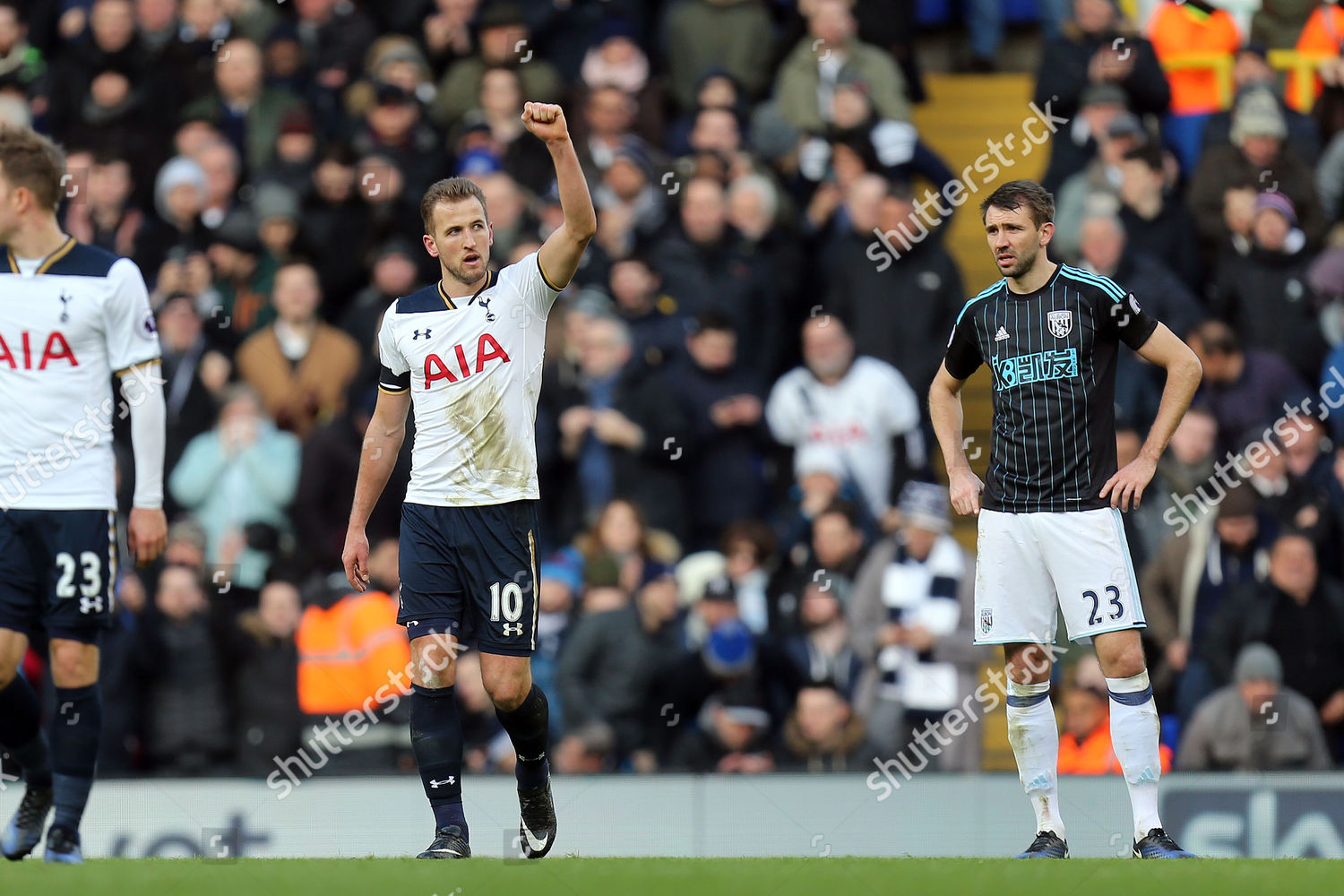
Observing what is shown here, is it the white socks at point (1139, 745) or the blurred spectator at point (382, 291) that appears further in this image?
the blurred spectator at point (382, 291)

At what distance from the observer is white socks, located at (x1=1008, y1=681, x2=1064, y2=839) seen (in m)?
7.62

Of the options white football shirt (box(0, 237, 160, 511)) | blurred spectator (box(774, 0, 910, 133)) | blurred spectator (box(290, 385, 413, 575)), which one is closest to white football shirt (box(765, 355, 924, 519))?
blurred spectator (box(774, 0, 910, 133))

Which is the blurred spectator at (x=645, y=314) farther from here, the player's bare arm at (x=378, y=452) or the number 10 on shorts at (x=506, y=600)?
the number 10 on shorts at (x=506, y=600)

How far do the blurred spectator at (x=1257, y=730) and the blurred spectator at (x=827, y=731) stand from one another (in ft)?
6.03

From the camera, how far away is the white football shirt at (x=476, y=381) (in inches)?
292

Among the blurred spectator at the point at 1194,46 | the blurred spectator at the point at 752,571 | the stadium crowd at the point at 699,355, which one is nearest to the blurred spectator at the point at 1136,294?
the stadium crowd at the point at 699,355

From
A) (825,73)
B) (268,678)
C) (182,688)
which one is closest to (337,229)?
(268,678)

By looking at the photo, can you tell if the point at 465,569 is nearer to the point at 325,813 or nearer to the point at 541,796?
the point at 541,796

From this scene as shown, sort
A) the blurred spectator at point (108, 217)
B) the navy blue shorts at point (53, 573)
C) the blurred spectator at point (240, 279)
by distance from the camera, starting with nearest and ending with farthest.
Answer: the navy blue shorts at point (53, 573) < the blurred spectator at point (240, 279) < the blurred spectator at point (108, 217)

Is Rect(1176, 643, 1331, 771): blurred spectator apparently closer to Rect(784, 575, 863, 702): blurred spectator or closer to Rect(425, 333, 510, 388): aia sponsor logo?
Rect(784, 575, 863, 702): blurred spectator

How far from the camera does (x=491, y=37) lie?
14164 mm

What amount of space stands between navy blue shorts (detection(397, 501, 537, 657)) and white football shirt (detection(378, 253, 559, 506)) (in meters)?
0.08

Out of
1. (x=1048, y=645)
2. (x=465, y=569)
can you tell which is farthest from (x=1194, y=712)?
(x=465, y=569)

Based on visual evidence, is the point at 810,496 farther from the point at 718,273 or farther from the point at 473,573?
the point at 473,573
